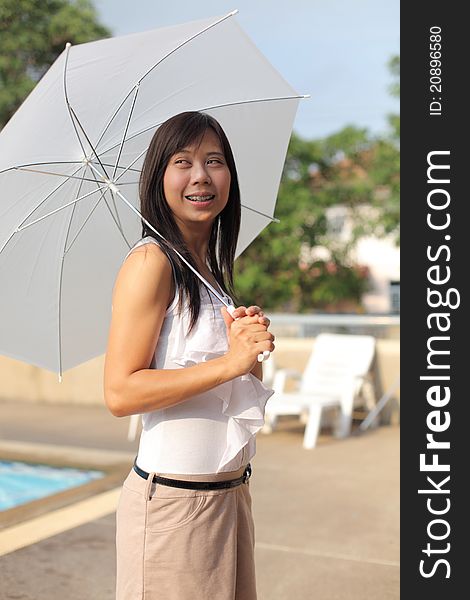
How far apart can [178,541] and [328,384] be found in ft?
19.2

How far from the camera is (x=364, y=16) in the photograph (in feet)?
139

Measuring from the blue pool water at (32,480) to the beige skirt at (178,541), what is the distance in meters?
3.98

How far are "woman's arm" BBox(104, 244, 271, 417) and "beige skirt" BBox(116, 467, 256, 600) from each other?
0.19 meters

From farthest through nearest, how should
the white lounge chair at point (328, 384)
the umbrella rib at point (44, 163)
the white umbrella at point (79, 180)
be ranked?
the white lounge chair at point (328, 384) < the white umbrella at point (79, 180) < the umbrella rib at point (44, 163)

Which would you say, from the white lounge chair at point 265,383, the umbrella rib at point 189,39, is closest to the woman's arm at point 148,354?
the umbrella rib at point 189,39

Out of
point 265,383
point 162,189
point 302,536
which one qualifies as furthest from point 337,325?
point 162,189

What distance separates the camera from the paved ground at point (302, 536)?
3859 mm

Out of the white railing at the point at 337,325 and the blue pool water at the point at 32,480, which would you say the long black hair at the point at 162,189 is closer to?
the blue pool water at the point at 32,480

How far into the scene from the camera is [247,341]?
70.1 inches

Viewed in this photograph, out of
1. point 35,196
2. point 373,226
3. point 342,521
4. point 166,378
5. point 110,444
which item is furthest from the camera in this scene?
point 373,226

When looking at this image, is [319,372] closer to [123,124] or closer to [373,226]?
[123,124]

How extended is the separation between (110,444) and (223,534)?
17.6ft

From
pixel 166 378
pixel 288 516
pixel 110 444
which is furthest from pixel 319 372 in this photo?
pixel 166 378

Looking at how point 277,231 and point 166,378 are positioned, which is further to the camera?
point 277,231
